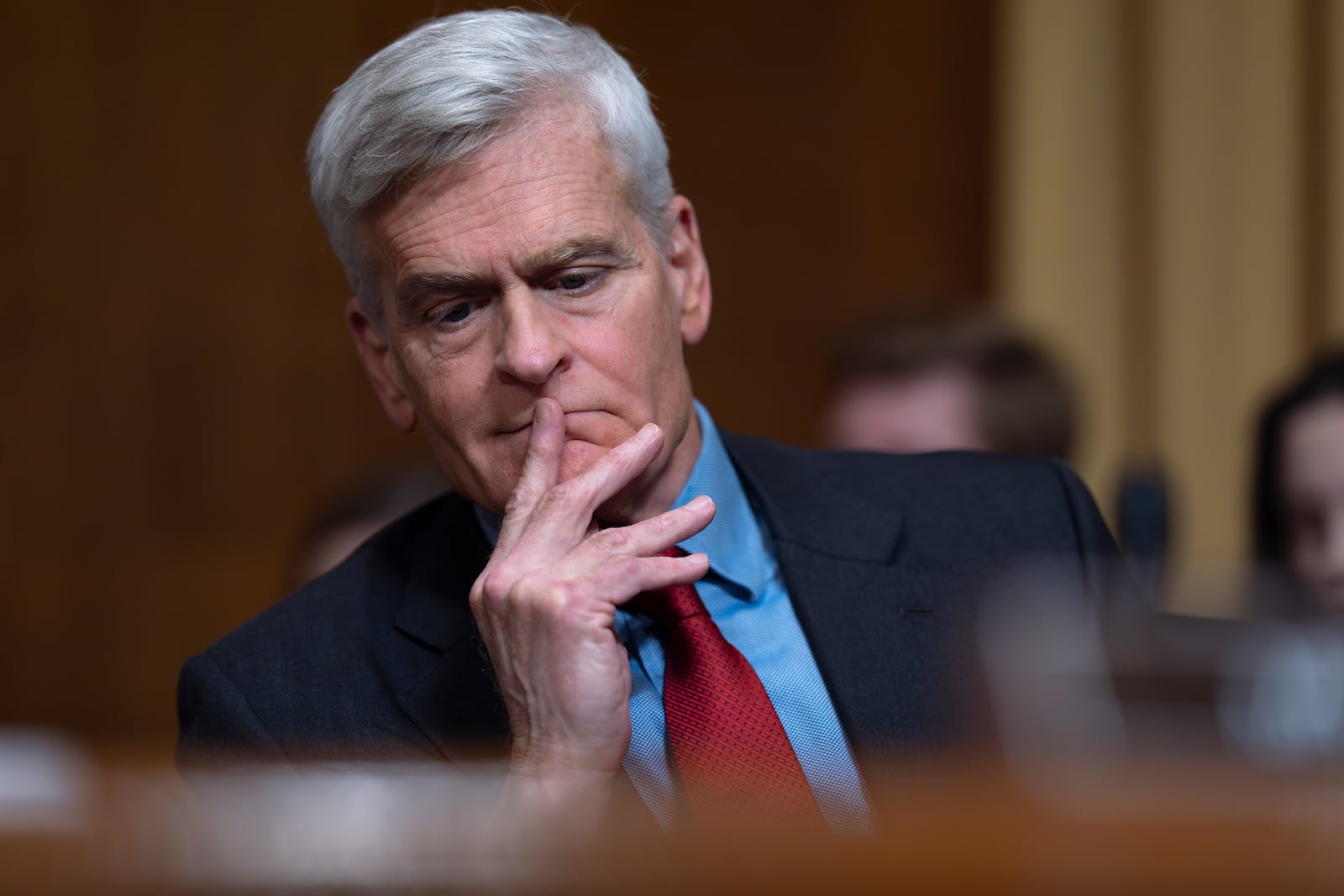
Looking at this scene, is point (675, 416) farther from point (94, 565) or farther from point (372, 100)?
point (94, 565)

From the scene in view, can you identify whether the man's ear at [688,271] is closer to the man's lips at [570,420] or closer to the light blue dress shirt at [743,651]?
the light blue dress shirt at [743,651]

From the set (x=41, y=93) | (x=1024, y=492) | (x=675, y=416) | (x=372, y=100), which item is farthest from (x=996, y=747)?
(x=41, y=93)

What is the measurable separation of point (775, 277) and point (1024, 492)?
238 centimetres

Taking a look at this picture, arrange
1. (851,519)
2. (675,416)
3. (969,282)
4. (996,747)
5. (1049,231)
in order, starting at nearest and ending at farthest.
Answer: (996,747)
(675,416)
(851,519)
(1049,231)
(969,282)

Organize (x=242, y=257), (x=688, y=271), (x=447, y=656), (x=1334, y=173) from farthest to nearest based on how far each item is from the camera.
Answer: (x=242, y=257), (x=1334, y=173), (x=688, y=271), (x=447, y=656)

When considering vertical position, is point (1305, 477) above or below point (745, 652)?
below

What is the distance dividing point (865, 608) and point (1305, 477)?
3.44ft

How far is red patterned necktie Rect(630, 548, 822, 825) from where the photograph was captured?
1474 mm

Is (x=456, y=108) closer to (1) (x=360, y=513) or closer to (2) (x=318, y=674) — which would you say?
(2) (x=318, y=674)

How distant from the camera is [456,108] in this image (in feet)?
5.23

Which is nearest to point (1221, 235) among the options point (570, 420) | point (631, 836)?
point (570, 420)

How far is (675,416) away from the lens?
1.73 m

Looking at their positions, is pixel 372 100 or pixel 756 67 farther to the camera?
pixel 756 67

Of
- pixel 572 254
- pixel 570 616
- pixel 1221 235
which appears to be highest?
pixel 572 254
